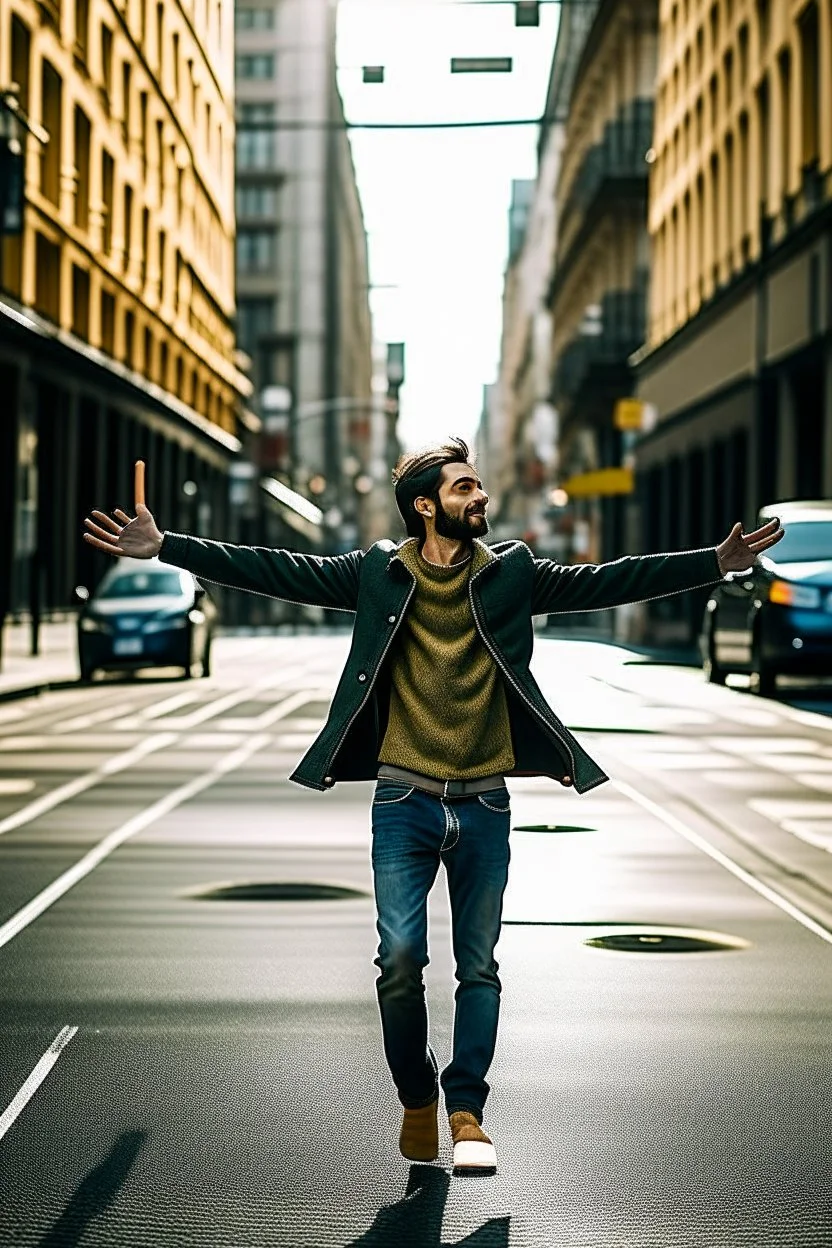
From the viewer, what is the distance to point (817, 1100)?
6.14 meters

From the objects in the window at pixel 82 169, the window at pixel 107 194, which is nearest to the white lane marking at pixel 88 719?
the window at pixel 82 169

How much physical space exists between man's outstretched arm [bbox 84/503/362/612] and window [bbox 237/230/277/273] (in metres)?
127

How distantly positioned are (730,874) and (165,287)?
51537mm

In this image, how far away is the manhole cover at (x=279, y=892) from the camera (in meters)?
9.97

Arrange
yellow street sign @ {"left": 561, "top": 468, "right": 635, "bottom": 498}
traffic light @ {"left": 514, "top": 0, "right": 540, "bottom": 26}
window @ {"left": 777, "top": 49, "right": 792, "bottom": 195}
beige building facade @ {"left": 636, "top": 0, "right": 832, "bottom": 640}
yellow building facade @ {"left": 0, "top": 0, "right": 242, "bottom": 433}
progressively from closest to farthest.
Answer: traffic light @ {"left": 514, "top": 0, "right": 540, "bottom": 26}, beige building facade @ {"left": 636, "top": 0, "right": 832, "bottom": 640}, window @ {"left": 777, "top": 49, "right": 792, "bottom": 195}, yellow building facade @ {"left": 0, "top": 0, "right": 242, "bottom": 433}, yellow street sign @ {"left": 561, "top": 468, "right": 635, "bottom": 498}

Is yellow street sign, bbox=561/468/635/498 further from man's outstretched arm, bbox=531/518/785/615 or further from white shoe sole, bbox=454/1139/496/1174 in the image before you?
white shoe sole, bbox=454/1139/496/1174

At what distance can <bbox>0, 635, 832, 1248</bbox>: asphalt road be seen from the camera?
507 centimetres

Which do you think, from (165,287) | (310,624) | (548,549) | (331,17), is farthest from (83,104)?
(331,17)

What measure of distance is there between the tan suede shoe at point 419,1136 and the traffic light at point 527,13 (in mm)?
26879

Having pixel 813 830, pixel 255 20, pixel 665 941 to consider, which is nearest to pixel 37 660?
pixel 813 830

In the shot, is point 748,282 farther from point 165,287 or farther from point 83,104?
point 165,287

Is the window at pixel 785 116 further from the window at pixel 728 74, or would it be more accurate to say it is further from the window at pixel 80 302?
the window at pixel 80 302

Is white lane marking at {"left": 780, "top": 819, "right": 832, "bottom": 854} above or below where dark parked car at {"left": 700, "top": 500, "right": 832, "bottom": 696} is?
below

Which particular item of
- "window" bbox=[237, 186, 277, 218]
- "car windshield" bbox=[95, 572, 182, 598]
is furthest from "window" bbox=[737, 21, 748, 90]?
"window" bbox=[237, 186, 277, 218]
